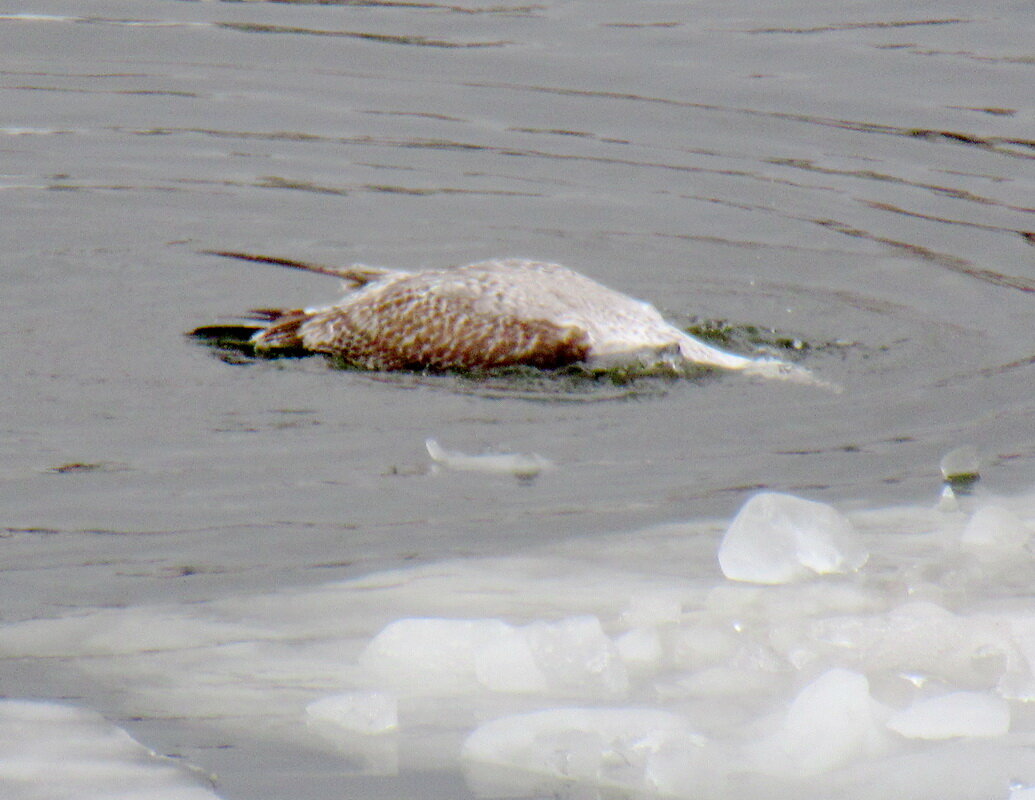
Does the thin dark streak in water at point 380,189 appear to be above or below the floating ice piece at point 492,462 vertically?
above

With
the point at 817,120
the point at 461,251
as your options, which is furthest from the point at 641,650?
the point at 817,120

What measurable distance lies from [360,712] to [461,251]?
559cm

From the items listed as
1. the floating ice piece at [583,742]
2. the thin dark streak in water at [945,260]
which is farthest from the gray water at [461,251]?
the floating ice piece at [583,742]

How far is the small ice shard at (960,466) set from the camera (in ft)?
21.2

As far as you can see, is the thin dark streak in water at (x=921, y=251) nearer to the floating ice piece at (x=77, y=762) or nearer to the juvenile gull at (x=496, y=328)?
the juvenile gull at (x=496, y=328)

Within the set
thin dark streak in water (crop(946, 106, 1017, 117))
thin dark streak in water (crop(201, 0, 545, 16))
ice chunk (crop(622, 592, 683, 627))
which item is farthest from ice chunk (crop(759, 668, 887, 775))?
thin dark streak in water (crop(201, 0, 545, 16))

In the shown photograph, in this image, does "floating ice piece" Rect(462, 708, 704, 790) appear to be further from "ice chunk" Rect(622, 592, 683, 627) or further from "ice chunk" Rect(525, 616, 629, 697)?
"ice chunk" Rect(622, 592, 683, 627)

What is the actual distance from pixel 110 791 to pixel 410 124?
8.50 meters

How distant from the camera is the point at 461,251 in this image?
32.2ft

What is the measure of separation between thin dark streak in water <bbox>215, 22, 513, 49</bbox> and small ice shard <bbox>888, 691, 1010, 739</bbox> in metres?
10.2

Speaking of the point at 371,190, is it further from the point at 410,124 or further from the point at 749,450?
the point at 749,450

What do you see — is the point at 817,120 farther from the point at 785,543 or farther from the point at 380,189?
the point at 785,543

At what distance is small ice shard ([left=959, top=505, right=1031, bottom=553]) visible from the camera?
5.44 metres

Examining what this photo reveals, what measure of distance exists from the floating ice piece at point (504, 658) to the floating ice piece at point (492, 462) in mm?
1715
